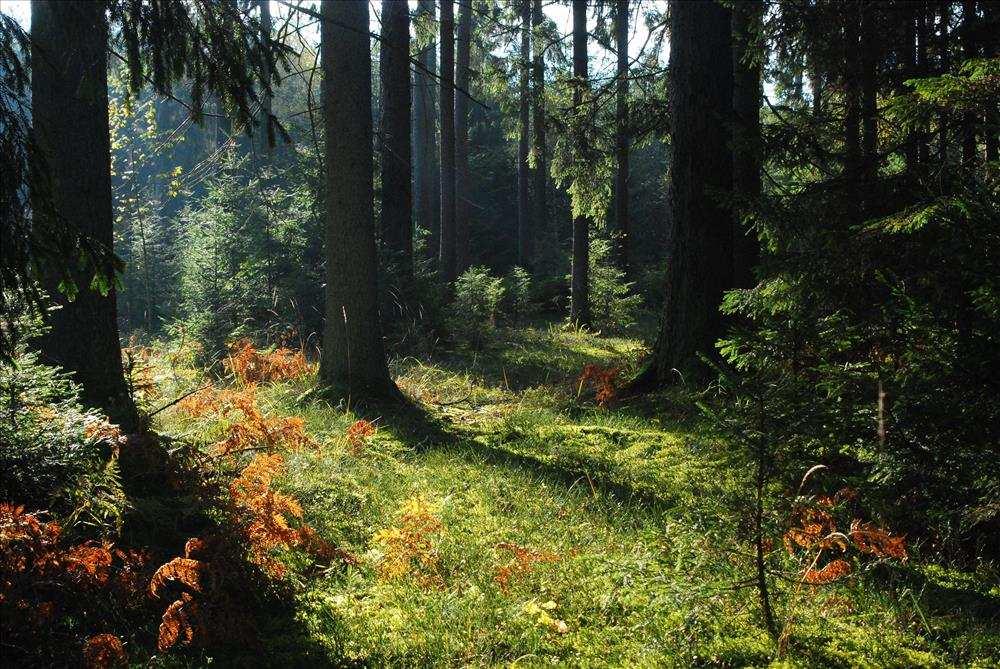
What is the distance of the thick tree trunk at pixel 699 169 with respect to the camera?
24.3 ft

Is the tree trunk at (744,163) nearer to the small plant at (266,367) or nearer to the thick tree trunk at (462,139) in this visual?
the small plant at (266,367)

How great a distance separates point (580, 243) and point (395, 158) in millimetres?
5267

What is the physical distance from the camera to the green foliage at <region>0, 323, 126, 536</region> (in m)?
3.26

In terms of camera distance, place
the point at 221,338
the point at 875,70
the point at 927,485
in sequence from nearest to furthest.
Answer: the point at 927,485 → the point at 875,70 → the point at 221,338

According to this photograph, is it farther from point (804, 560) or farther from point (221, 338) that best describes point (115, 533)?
point (221, 338)

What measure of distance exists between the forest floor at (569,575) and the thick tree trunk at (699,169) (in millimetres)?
1845

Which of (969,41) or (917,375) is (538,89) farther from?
(917,375)

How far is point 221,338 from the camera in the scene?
11.8 meters

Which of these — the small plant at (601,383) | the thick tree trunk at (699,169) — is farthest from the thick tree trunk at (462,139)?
the thick tree trunk at (699,169)

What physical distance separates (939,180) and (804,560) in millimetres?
2104

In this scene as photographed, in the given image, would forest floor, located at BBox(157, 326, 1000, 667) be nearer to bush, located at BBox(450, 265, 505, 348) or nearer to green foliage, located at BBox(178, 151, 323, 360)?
green foliage, located at BBox(178, 151, 323, 360)

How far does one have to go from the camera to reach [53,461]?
334 cm

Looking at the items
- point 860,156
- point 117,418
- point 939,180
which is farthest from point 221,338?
point 939,180

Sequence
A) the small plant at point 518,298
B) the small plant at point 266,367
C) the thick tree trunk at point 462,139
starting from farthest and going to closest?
the thick tree trunk at point 462,139
the small plant at point 518,298
the small plant at point 266,367
